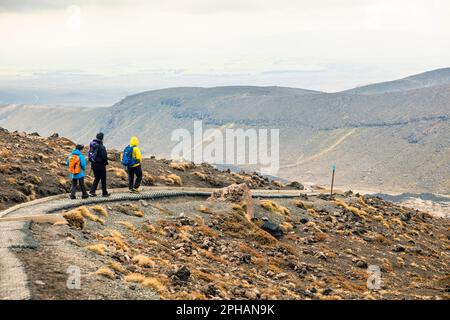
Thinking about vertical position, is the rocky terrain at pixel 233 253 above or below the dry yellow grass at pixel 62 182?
below

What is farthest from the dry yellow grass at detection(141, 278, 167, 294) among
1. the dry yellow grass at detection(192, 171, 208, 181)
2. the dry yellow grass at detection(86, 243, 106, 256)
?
the dry yellow grass at detection(192, 171, 208, 181)

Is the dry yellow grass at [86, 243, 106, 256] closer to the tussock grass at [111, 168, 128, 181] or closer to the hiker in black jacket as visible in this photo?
the hiker in black jacket

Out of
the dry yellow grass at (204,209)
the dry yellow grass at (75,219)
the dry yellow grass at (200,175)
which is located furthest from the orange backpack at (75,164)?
the dry yellow grass at (200,175)

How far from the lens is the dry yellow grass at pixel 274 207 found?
33719 mm

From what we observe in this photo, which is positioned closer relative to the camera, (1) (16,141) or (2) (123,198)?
(2) (123,198)

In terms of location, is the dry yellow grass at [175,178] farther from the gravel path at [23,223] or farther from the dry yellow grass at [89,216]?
the dry yellow grass at [89,216]

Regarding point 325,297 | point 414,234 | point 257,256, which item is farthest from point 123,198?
point 414,234

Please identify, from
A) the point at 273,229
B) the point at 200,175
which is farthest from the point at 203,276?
the point at 200,175

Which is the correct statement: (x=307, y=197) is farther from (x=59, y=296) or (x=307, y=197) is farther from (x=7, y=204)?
(x=59, y=296)

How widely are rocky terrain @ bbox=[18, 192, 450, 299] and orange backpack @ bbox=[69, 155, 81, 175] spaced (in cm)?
183

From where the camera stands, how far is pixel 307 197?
40.8 meters

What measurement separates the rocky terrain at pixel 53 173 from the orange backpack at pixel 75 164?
3.17 meters

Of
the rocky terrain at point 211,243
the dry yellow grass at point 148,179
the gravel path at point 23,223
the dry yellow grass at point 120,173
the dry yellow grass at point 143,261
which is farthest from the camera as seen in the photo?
the dry yellow grass at point 148,179
